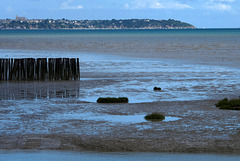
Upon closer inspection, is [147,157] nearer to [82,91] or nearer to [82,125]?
[82,125]

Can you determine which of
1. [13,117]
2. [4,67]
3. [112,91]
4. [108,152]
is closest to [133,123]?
[108,152]

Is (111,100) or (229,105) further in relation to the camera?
(111,100)

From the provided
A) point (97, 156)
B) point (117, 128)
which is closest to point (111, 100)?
point (117, 128)

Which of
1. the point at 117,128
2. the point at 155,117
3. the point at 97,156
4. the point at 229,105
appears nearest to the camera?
the point at 97,156

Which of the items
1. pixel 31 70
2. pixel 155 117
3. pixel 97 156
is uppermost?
pixel 31 70

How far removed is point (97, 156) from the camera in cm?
1026

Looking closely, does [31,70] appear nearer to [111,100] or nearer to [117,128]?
[111,100]

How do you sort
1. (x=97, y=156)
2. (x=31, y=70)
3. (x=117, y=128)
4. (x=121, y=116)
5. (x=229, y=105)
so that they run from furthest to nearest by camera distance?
(x=31, y=70)
(x=229, y=105)
(x=121, y=116)
(x=117, y=128)
(x=97, y=156)

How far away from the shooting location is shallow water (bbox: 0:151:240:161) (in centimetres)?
1001

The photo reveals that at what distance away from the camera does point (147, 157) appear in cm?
1020

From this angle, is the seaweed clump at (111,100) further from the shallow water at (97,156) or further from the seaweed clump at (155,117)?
the shallow water at (97,156)

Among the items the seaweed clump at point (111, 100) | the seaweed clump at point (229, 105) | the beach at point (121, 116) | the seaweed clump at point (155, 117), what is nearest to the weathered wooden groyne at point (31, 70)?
the beach at point (121, 116)

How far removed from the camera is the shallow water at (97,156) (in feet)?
32.8

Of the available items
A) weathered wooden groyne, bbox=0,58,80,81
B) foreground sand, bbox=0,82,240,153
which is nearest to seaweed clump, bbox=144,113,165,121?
foreground sand, bbox=0,82,240,153
